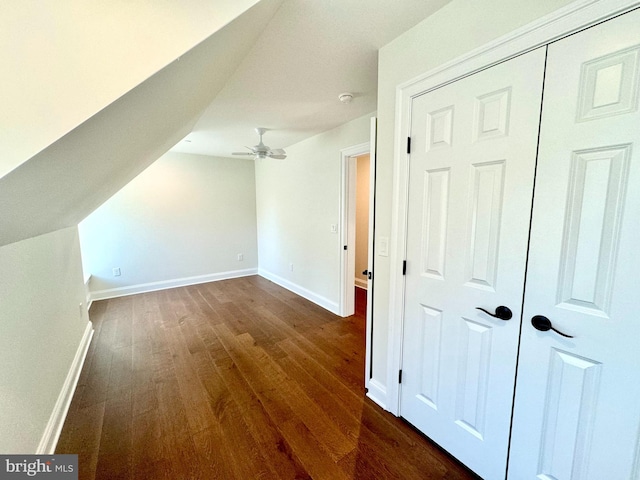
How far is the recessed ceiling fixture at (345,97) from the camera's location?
224 cm

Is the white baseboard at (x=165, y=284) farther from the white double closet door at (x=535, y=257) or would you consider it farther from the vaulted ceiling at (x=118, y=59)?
the white double closet door at (x=535, y=257)

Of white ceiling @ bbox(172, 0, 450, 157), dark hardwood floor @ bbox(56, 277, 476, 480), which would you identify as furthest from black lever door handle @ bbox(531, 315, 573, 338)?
white ceiling @ bbox(172, 0, 450, 157)

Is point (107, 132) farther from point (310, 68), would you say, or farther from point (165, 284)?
point (165, 284)

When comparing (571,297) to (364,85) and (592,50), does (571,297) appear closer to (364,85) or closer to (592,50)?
(592,50)

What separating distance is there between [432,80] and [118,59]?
139 cm

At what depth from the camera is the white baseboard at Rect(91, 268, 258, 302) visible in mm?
4047

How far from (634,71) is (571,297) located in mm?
796

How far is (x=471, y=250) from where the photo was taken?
4.16ft

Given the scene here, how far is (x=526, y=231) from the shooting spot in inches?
42.9

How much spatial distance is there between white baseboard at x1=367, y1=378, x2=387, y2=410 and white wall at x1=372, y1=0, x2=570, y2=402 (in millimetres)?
33

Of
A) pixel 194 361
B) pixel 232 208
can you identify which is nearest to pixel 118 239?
pixel 232 208

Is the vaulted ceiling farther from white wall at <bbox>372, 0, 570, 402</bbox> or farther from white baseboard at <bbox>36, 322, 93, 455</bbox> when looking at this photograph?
white baseboard at <bbox>36, 322, 93, 455</bbox>

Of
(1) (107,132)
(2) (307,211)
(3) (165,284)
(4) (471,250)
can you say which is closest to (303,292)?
(2) (307,211)

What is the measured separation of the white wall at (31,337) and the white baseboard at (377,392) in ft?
6.33
